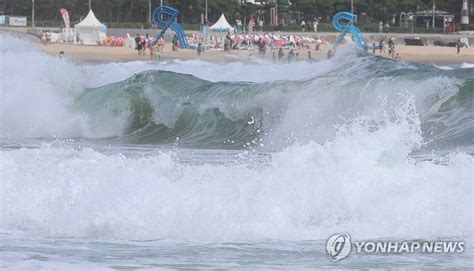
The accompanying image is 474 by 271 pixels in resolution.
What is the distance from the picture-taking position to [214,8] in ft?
300

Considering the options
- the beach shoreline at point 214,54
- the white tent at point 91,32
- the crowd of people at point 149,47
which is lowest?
the beach shoreline at point 214,54

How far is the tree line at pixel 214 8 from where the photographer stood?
90.2m

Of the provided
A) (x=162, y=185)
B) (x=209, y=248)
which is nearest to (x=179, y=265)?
(x=209, y=248)

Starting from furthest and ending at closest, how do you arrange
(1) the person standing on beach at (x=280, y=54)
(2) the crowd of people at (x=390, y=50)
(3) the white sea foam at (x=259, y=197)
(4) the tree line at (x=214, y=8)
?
1. (4) the tree line at (x=214, y=8)
2. (2) the crowd of people at (x=390, y=50)
3. (1) the person standing on beach at (x=280, y=54)
4. (3) the white sea foam at (x=259, y=197)

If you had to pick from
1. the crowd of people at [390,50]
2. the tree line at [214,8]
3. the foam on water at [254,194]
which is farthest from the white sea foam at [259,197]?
the tree line at [214,8]

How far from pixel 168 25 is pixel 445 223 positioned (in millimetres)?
50615

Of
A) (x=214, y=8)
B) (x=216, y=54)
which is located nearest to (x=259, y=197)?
(x=216, y=54)

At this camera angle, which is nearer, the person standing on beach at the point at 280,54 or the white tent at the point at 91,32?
the person standing on beach at the point at 280,54

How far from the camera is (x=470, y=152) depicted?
15.5 m

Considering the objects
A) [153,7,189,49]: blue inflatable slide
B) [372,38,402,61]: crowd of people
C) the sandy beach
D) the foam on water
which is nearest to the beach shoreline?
the sandy beach

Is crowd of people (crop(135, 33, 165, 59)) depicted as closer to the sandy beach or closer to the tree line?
the sandy beach

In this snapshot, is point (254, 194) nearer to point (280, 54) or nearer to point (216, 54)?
point (280, 54)

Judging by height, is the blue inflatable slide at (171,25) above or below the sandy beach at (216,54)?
above

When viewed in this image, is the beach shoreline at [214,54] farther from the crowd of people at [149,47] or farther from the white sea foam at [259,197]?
the white sea foam at [259,197]
